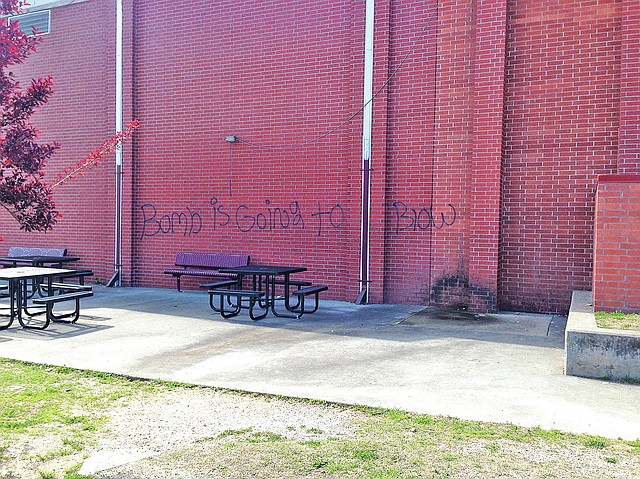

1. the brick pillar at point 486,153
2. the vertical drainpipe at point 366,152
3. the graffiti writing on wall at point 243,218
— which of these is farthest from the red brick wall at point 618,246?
the graffiti writing on wall at point 243,218

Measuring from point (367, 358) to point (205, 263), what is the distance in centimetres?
637

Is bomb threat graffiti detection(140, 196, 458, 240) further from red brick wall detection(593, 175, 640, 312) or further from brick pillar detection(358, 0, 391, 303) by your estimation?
red brick wall detection(593, 175, 640, 312)

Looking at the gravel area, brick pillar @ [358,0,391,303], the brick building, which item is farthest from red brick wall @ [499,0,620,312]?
the gravel area

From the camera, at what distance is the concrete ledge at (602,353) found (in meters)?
5.94

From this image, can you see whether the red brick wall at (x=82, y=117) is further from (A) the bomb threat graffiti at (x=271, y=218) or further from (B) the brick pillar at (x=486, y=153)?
(B) the brick pillar at (x=486, y=153)

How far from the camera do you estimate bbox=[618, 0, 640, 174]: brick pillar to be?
9.22 metres

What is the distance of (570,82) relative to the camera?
9797 millimetres

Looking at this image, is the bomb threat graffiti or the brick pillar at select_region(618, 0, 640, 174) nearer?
the brick pillar at select_region(618, 0, 640, 174)

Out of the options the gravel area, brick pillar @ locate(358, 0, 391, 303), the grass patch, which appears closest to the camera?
the gravel area

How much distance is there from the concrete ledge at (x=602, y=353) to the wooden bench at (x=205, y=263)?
7.20 metres

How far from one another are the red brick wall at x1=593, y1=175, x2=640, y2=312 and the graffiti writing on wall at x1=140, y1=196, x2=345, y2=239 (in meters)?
4.92

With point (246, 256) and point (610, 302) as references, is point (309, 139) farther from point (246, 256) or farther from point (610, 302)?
point (610, 302)

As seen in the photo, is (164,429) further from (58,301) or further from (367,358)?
(58,301)

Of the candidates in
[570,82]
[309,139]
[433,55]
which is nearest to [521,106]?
[570,82]
